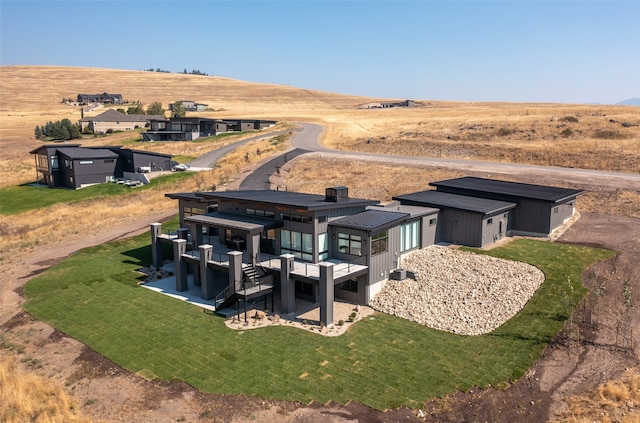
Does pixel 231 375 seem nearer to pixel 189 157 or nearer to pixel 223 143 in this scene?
Answer: pixel 189 157

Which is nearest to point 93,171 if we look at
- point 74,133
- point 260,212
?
point 260,212

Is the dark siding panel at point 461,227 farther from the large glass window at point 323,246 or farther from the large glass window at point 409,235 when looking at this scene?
the large glass window at point 323,246

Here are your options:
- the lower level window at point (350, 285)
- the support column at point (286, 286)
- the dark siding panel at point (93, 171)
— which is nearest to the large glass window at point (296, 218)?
the support column at point (286, 286)

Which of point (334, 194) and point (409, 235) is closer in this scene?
point (334, 194)

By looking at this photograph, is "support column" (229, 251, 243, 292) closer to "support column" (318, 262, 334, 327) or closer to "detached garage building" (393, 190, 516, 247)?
"support column" (318, 262, 334, 327)

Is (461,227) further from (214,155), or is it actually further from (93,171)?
(214,155)

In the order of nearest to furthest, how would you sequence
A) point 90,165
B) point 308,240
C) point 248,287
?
point 248,287, point 308,240, point 90,165

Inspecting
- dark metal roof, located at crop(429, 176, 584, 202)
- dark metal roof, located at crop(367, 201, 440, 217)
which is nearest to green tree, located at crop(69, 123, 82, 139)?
→ dark metal roof, located at crop(429, 176, 584, 202)
